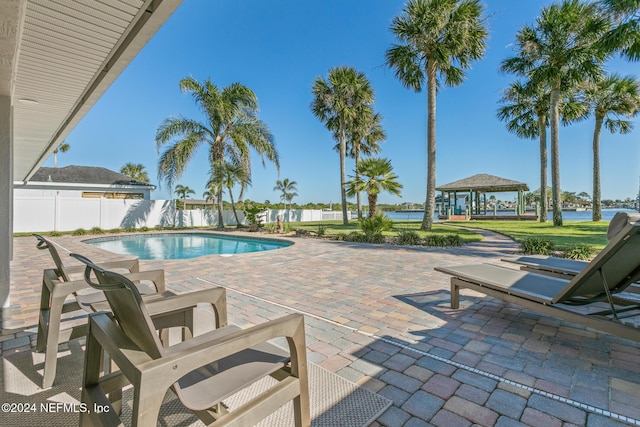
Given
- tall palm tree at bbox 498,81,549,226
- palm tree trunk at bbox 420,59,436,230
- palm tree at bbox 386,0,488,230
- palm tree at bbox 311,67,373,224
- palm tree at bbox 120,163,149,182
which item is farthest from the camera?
palm tree at bbox 120,163,149,182

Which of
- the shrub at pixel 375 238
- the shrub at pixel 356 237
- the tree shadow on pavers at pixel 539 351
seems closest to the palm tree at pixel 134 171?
the shrub at pixel 356 237

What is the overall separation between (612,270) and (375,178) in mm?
11868

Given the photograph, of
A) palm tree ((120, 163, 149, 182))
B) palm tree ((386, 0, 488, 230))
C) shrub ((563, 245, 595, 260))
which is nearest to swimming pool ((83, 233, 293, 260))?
palm tree ((386, 0, 488, 230))

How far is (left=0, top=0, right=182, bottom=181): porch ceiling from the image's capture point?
8.66 ft

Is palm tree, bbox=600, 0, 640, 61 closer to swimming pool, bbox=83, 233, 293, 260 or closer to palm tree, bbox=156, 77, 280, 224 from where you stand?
swimming pool, bbox=83, 233, 293, 260

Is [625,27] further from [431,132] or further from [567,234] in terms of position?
[567,234]

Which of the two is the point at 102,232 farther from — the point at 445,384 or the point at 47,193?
→ the point at 445,384

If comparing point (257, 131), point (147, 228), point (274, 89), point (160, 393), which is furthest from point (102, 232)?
point (160, 393)

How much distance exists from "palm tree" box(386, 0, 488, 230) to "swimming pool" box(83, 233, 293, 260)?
27.1ft

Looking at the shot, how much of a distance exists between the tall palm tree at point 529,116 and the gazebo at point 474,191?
5.53 metres

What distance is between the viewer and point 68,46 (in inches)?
129

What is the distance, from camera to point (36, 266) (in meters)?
6.98

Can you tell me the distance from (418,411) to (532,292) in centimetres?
200

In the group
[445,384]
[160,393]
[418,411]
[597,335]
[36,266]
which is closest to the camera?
[160,393]
